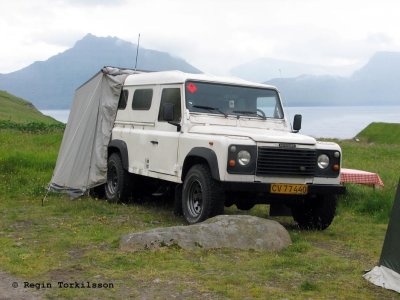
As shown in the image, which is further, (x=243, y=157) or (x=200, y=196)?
(x=200, y=196)

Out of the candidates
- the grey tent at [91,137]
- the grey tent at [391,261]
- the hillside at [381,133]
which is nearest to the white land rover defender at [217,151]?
the grey tent at [91,137]

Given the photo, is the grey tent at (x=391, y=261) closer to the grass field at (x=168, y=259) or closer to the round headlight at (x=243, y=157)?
the grass field at (x=168, y=259)

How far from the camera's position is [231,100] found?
10234mm

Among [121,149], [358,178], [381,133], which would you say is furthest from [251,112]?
[381,133]

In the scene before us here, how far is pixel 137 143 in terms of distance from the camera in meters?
11.0

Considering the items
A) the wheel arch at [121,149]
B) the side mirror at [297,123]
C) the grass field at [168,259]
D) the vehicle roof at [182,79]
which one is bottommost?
the grass field at [168,259]

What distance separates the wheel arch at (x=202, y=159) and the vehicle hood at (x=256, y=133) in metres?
0.39

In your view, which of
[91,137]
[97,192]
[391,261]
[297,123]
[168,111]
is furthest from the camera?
[97,192]

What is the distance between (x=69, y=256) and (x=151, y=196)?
5.10 meters

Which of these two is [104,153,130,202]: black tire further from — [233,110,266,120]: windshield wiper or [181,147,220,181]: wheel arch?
[233,110,266,120]: windshield wiper

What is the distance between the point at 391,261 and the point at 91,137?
7.44m

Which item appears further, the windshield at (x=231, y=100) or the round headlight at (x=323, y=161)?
the windshield at (x=231, y=100)

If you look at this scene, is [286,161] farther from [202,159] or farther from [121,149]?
[121,149]

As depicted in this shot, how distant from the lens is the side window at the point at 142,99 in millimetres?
11070
